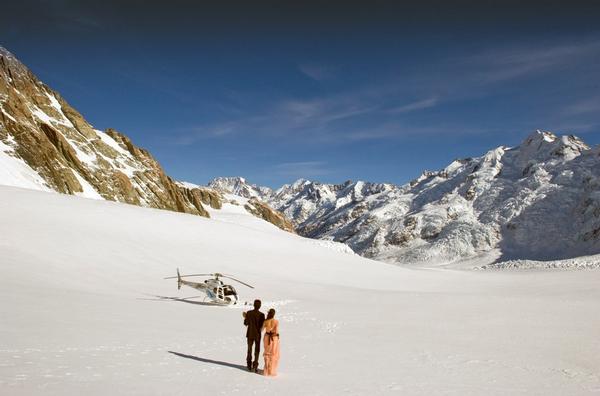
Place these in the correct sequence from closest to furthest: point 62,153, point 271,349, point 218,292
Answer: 1. point 271,349
2. point 218,292
3. point 62,153

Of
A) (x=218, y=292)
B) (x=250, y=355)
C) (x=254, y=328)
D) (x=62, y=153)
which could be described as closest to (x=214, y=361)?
(x=250, y=355)

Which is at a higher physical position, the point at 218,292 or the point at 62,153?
the point at 62,153

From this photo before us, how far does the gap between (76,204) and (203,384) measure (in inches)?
1306

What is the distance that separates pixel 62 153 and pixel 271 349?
289ft

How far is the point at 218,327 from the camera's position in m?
16.6

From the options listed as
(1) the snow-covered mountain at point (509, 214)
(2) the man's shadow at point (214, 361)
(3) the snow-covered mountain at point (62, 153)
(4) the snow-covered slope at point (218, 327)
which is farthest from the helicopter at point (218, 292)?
(1) the snow-covered mountain at point (509, 214)

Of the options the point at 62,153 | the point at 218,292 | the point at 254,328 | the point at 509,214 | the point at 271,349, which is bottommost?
the point at 271,349

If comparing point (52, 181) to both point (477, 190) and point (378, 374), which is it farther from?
point (477, 190)

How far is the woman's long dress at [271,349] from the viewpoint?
35.8 ft

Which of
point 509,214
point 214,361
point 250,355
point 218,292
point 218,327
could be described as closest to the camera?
point 250,355

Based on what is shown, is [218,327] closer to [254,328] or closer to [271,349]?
[254,328]

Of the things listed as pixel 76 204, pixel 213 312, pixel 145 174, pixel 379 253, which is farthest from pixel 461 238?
pixel 213 312

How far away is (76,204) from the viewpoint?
37969 millimetres

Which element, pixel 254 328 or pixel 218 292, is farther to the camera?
pixel 218 292
